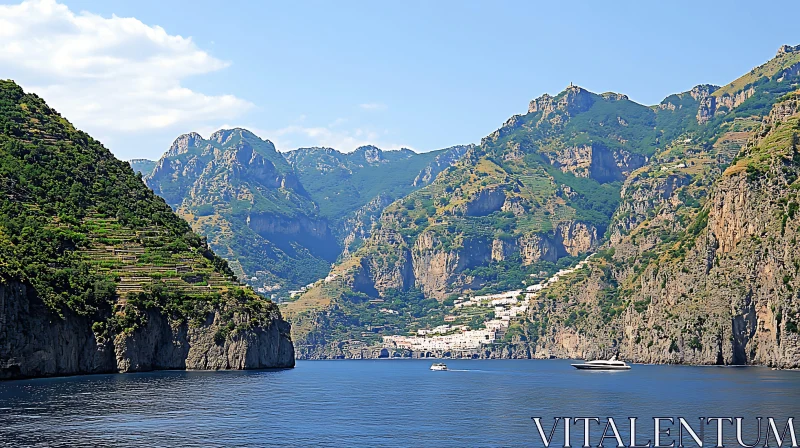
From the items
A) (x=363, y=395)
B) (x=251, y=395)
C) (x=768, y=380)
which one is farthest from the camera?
(x=768, y=380)

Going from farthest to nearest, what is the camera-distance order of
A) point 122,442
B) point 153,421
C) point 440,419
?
point 440,419
point 153,421
point 122,442

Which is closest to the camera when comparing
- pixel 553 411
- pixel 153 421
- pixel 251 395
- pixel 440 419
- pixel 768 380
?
pixel 153 421

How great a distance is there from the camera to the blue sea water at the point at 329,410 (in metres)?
105

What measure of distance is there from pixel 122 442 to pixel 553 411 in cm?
5852

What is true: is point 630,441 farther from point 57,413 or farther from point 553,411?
point 57,413

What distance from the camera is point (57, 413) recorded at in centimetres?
12094

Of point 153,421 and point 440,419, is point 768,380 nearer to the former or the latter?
point 440,419

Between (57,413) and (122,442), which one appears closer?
(122,442)

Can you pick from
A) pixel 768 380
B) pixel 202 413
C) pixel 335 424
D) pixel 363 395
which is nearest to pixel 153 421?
pixel 202 413

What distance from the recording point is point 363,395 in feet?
569

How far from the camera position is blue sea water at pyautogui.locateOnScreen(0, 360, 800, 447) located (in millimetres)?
105375

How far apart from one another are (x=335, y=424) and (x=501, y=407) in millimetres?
32359

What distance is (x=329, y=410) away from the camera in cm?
13850

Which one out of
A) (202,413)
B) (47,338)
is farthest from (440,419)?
(47,338)
